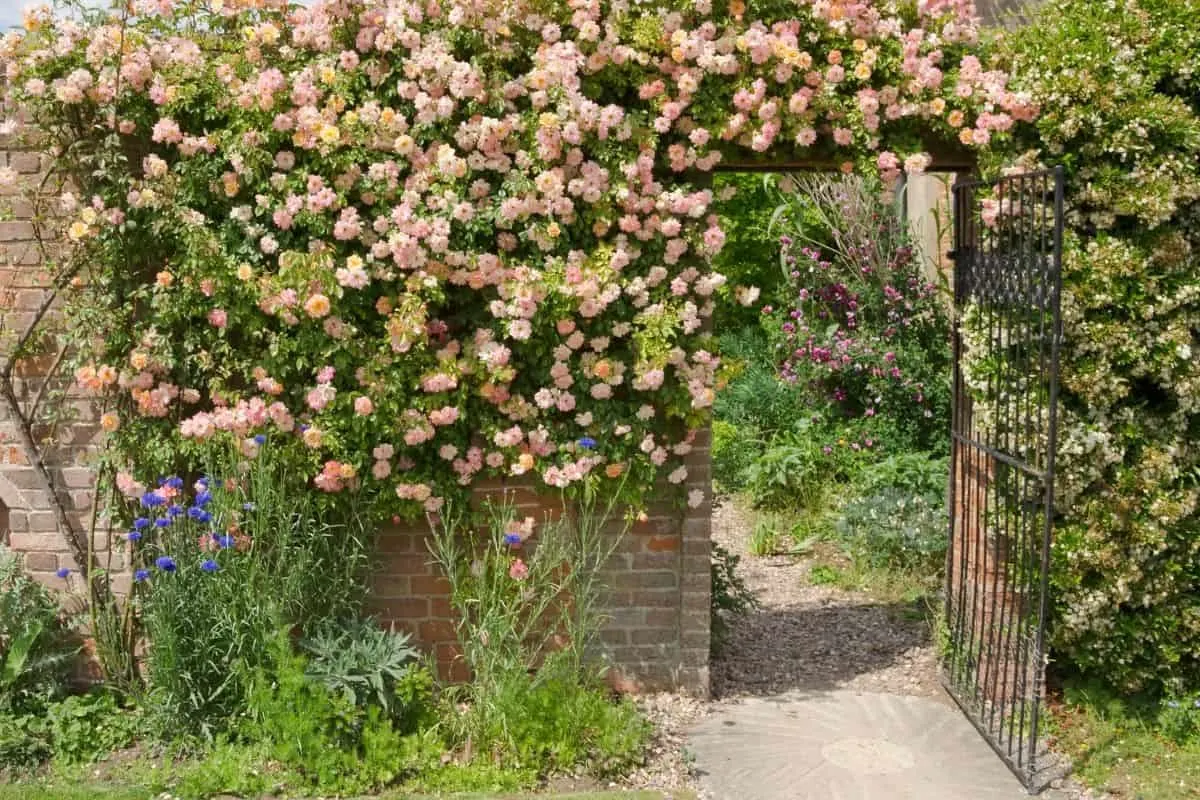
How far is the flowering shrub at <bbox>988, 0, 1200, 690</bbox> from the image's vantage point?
435 cm

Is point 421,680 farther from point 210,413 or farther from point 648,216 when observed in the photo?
point 648,216

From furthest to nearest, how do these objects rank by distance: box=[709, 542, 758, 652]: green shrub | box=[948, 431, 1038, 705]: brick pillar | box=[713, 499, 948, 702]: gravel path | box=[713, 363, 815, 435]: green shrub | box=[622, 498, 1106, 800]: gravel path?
1. box=[713, 363, 815, 435]: green shrub
2. box=[709, 542, 758, 652]: green shrub
3. box=[713, 499, 948, 702]: gravel path
4. box=[948, 431, 1038, 705]: brick pillar
5. box=[622, 498, 1106, 800]: gravel path

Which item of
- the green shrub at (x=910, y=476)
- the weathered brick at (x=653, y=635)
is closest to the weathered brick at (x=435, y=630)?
the weathered brick at (x=653, y=635)

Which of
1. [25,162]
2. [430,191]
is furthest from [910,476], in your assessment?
[25,162]

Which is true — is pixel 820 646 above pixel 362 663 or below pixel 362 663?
below

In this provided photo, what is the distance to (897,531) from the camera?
6.92 metres

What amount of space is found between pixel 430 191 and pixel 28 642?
2.38 meters

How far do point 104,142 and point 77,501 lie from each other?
1494 mm

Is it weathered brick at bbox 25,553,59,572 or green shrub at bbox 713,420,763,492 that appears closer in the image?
weathered brick at bbox 25,553,59,572

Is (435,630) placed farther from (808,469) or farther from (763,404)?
(763,404)

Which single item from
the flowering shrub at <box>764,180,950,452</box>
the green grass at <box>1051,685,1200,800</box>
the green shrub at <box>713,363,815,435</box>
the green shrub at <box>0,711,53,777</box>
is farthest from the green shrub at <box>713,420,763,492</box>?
the green shrub at <box>0,711,53,777</box>

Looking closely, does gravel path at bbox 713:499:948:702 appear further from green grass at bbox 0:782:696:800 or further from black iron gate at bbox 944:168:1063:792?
green grass at bbox 0:782:696:800

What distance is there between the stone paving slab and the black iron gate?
132 millimetres

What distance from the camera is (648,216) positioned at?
4.66 metres
